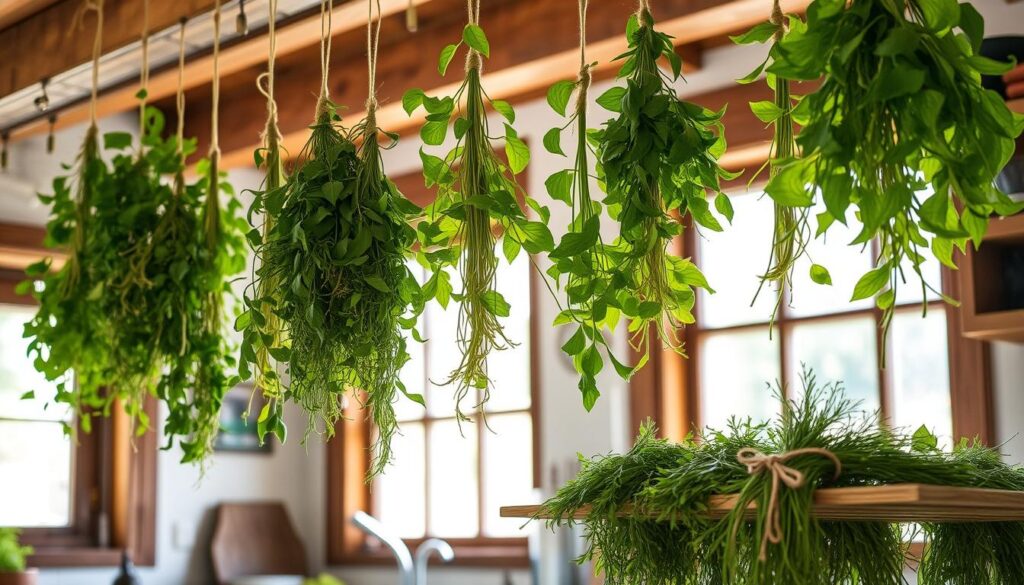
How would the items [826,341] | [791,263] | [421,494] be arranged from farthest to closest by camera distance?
[421,494] < [826,341] < [791,263]

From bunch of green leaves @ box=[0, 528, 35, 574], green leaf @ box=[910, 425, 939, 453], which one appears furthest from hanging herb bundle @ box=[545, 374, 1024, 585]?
A: bunch of green leaves @ box=[0, 528, 35, 574]

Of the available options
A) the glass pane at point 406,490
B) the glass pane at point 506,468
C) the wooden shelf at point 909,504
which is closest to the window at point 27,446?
the glass pane at point 406,490

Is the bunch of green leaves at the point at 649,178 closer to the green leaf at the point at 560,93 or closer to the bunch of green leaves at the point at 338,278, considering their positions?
the green leaf at the point at 560,93

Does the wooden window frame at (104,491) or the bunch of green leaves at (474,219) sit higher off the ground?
the bunch of green leaves at (474,219)

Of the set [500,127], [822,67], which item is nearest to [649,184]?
[822,67]

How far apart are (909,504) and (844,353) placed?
238 cm

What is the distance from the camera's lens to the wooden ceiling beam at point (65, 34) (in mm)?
2537

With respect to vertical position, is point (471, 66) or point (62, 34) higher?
point (62, 34)

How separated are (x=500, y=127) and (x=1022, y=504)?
3.19 metres

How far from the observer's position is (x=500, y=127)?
4.13 metres

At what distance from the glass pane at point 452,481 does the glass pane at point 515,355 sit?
0.63 ft

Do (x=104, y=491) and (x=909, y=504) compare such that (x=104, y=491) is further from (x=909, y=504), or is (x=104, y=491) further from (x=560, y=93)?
(x=909, y=504)

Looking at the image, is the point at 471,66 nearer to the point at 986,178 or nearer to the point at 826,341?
the point at 986,178

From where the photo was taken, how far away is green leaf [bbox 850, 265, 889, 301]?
104cm
